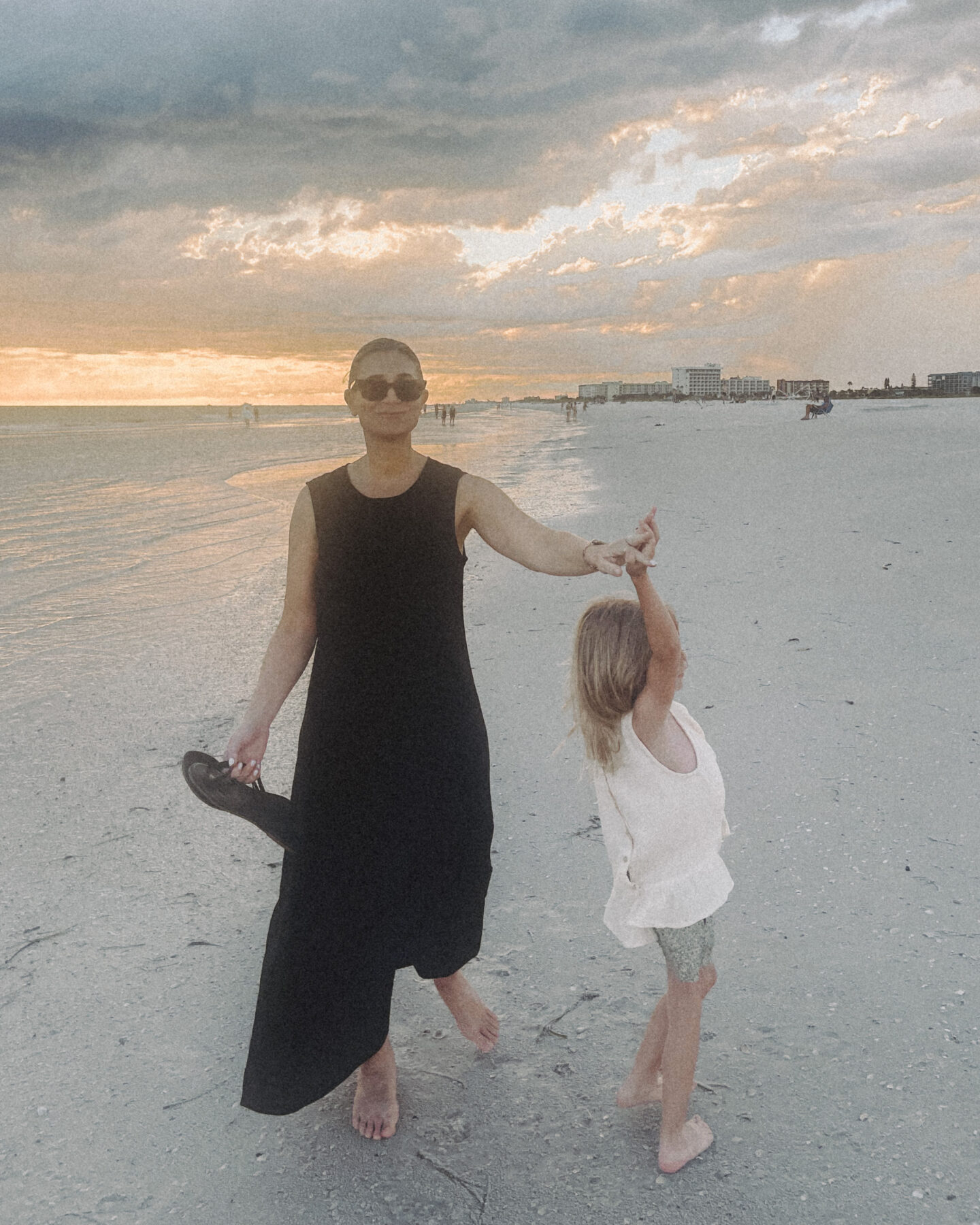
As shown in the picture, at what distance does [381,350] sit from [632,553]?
2.96 feet

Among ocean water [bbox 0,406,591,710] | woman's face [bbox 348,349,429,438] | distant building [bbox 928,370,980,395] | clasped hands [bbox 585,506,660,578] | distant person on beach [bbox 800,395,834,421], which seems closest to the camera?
clasped hands [bbox 585,506,660,578]

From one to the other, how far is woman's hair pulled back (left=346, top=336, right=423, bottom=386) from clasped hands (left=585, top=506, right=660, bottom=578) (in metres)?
0.71

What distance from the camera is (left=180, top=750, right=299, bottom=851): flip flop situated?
2.42 m

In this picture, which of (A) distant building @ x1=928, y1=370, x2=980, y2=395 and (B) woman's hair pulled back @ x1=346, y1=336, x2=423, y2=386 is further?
(A) distant building @ x1=928, y1=370, x2=980, y2=395

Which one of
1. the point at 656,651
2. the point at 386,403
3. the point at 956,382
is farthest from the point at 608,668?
the point at 956,382

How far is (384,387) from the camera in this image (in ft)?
7.80

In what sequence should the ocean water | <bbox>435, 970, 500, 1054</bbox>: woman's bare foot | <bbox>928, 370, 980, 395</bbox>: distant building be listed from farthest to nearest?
<bbox>928, 370, 980, 395</bbox>: distant building < the ocean water < <bbox>435, 970, 500, 1054</bbox>: woman's bare foot

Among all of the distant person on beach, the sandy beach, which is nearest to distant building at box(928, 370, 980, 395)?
the distant person on beach

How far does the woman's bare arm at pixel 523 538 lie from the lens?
7.03 ft

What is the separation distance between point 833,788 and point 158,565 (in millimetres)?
8741

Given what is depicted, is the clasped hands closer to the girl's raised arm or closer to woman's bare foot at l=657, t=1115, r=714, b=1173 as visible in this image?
the girl's raised arm

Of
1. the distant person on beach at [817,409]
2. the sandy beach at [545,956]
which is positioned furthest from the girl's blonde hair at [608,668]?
the distant person on beach at [817,409]

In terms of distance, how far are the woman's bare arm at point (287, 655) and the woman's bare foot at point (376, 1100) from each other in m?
0.84

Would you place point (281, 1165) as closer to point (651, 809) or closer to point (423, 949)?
point (423, 949)
